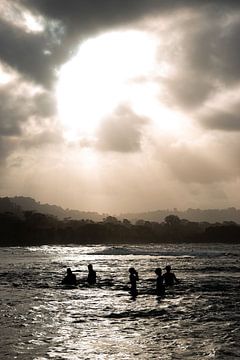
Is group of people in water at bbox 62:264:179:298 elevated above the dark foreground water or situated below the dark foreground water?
above

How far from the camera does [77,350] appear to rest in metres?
16.8

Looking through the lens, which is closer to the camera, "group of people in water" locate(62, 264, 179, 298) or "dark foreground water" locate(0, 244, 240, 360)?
"dark foreground water" locate(0, 244, 240, 360)

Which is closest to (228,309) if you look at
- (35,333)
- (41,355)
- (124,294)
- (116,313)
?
(116,313)

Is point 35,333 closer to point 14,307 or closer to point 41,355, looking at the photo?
point 41,355

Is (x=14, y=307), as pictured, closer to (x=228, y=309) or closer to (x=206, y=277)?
(x=228, y=309)

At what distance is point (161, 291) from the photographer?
1254 inches

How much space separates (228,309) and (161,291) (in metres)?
6.42

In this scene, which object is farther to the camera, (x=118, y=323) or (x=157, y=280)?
(x=157, y=280)

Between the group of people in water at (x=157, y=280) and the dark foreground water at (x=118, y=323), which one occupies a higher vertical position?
the group of people in water at (x=157, y=280)

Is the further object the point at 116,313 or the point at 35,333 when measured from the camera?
the point at 116,313

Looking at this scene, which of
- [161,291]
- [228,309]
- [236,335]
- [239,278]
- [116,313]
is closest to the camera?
[236,335]

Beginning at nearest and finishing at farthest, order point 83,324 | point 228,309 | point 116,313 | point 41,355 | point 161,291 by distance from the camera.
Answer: point 41,355
point 83,324
point 116,313
point 228,309
point 161,291

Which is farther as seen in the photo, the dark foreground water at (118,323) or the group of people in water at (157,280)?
the group of people in water at (157,280)

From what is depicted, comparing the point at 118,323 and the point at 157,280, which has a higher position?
the point at 157,280
